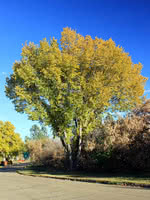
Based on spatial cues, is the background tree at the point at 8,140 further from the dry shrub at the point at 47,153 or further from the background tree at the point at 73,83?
the background tree at the point at 73,83

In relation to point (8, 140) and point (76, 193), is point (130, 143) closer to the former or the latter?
point (76, 193)

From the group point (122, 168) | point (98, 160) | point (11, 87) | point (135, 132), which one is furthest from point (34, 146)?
point (135, 132)

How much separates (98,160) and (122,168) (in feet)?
7.79

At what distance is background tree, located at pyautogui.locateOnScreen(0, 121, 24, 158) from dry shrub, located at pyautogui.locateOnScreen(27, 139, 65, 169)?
78.3ft

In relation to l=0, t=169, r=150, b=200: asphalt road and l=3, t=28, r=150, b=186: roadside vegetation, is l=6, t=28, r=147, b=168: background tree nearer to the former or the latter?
l=3, t=28, r=150, b=186: roadside vegetation

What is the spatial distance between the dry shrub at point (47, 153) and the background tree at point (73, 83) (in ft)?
17.7

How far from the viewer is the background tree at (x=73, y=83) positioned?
1884 cm

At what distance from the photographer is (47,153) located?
28656 mm

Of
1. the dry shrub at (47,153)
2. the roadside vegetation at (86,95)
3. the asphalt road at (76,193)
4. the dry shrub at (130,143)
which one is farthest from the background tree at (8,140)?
the asphalt road at (76,193)

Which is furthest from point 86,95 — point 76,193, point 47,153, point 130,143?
point 47,153

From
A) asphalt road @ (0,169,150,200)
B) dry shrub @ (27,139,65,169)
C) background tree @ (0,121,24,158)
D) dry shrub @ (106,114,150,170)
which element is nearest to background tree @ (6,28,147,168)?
dry shrub @ (106,114,150,170)

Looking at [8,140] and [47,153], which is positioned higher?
[8,140]

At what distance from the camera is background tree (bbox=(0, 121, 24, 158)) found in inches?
2139

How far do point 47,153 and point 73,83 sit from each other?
13.5 m
